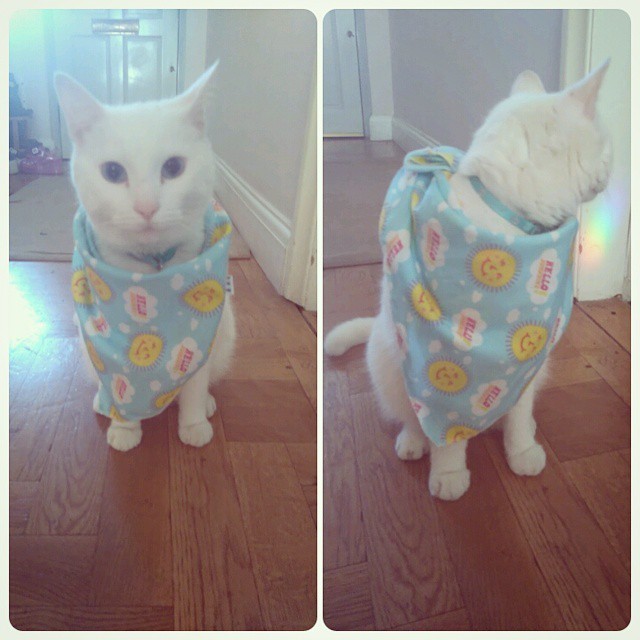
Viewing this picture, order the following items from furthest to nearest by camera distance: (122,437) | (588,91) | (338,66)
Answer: (122,437)
(338,66)
(588,91)

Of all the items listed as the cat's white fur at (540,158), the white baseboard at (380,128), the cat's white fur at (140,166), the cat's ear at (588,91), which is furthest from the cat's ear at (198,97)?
the cat's ear at (588,91)

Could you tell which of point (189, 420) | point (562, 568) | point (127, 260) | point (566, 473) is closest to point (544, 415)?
point (566, 473)

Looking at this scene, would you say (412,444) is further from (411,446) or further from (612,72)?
(612,72)

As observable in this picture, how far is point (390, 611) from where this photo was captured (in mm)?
679

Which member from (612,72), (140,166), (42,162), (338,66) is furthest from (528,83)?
(42,162)

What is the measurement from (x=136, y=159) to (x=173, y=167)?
45mm

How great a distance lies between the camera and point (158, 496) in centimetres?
77

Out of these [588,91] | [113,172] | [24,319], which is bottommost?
[24,319]

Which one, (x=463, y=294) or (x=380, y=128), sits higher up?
(x=380, y=128)

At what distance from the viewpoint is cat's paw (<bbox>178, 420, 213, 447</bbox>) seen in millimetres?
840

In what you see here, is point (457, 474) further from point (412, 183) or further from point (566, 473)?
point (412, 183)

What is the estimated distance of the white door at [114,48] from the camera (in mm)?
702

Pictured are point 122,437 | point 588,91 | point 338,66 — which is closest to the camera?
point 588,91

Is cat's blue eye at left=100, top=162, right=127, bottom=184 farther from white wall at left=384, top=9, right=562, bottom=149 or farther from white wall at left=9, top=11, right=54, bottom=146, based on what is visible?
white wall at left=384, top=9, right=562, bottom=149
